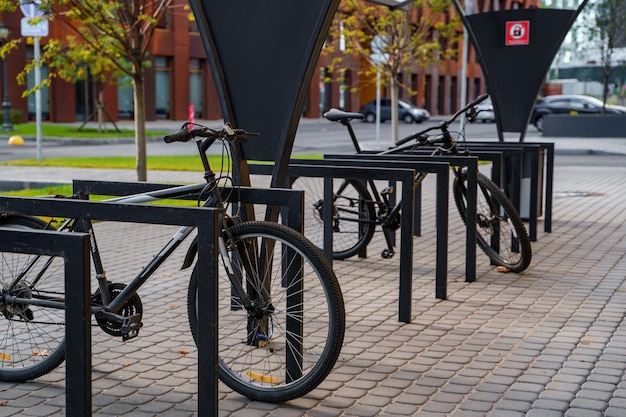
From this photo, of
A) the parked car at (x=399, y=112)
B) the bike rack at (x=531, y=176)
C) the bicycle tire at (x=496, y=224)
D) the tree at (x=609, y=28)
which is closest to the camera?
the bicycle tire at (x=496, y=224)

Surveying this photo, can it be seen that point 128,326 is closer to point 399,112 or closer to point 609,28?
point 609,28

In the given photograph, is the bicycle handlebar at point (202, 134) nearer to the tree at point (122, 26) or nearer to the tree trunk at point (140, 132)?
the tree at point (122, 26)

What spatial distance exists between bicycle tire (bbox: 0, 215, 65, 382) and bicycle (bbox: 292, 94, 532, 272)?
3.49 metres

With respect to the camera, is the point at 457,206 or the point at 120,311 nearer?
the point at 120,311

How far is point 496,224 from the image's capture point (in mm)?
8375

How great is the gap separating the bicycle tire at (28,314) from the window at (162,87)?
42.2 metres

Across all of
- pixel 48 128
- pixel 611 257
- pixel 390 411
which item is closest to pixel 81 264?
pixel 390 411

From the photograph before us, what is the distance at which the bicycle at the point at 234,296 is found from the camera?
189 inches

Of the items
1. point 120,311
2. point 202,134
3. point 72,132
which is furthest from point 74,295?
point 72,132

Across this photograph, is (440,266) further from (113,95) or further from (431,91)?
(431,91)

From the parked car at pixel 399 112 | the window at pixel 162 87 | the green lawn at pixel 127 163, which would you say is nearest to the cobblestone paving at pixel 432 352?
the green lawn at pixel 127 163

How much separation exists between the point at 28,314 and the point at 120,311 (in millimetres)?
635

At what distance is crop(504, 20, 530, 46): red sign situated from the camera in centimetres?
1212

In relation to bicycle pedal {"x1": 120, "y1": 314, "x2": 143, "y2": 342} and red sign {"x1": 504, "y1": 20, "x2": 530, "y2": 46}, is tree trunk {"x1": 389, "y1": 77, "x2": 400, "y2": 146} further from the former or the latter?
bicycle pedal {"x1": 120, "y1": 314, "x2": 143, "y2": 342}
